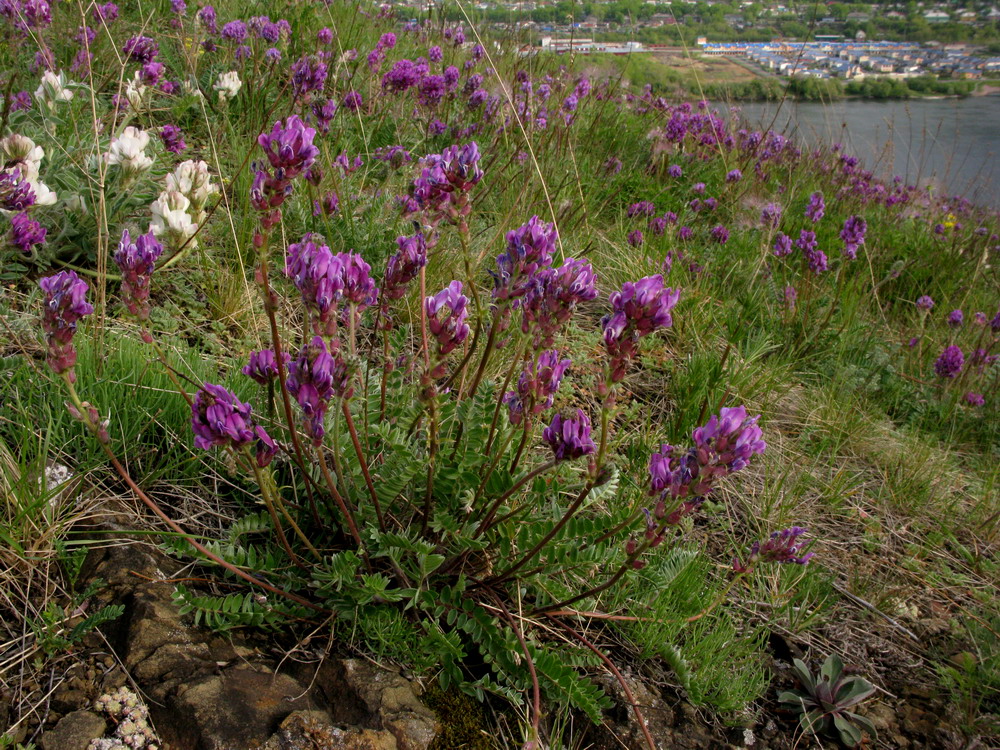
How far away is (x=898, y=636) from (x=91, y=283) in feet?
10.1

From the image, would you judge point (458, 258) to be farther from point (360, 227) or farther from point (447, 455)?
point (447, 455)

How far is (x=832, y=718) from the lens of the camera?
1963 mm

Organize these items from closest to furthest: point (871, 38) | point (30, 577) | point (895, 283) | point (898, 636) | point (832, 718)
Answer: point (30, 577) → point (832, 718) → point (898, 636) → point (895, 283) → point (871, 38)

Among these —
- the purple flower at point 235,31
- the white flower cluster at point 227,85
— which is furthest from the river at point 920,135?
the white flower cluster at point 227,85

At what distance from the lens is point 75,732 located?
1316mm

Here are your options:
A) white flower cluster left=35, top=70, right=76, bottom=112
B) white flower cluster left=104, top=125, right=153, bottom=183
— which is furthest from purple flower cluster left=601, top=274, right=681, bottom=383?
white flower cluster left=35, top=70, right=76, bottom=112

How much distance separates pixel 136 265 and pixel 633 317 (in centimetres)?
106

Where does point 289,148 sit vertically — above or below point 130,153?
above

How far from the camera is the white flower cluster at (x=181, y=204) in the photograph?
2.35 meters

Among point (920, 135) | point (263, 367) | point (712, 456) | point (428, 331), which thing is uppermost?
point (263, 367)

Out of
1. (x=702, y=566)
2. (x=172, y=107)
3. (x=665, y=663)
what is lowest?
(x=665, y=663)

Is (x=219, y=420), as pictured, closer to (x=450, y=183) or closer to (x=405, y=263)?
(x=405, y=263)

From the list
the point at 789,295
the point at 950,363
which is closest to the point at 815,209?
the point at 789,295

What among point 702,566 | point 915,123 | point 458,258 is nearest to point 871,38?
point 915,123
